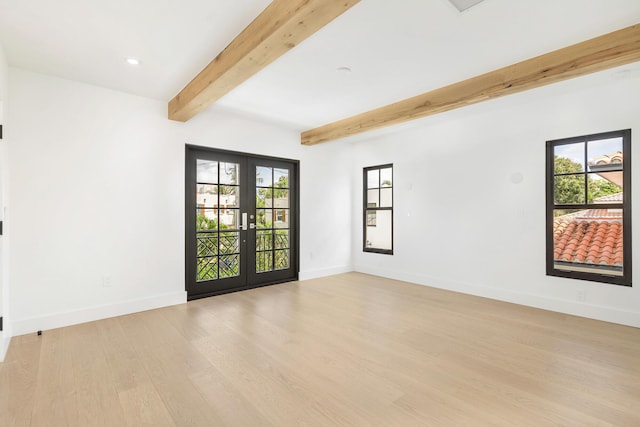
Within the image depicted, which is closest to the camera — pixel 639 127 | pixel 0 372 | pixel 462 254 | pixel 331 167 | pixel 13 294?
pixel 0 372

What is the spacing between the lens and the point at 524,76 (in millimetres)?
3129

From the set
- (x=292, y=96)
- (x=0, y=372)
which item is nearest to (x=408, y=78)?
(x=292, y=96)

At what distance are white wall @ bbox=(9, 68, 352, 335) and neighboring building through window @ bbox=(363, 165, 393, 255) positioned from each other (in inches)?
119

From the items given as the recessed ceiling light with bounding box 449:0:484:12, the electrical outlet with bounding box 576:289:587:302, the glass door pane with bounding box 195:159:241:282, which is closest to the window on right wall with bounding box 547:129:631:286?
the electrical outlet with bounding box 576:289:587:302

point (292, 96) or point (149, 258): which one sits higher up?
point (292, 96)

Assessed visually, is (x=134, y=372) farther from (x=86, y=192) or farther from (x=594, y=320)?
(x=594, y=320)

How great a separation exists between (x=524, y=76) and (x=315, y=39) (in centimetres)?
216

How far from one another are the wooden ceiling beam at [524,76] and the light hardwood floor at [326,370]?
259 centimetres

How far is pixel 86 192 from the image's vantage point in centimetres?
360

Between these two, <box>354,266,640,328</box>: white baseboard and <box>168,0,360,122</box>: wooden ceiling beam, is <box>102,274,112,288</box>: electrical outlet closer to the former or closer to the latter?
<box>168,0,360,122</box>: wooden ceiling beam

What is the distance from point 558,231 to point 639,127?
143cm

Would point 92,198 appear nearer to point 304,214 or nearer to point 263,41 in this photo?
point 263,41

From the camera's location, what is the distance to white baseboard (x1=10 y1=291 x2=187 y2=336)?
3.23 meters

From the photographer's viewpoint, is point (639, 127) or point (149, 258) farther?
point (149, 258)
